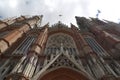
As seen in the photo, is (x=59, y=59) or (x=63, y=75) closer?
(x=63, y=75)

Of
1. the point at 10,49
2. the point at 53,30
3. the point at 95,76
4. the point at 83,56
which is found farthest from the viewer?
the point at 53,30

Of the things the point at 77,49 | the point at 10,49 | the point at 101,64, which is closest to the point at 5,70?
the point at 10,49

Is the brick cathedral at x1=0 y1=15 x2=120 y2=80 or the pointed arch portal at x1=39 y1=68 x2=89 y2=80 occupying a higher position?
the brick cathedral at x1=0 y1=15 x2=120 y2=80

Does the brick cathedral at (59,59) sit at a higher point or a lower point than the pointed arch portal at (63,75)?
higher

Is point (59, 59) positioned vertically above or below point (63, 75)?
above

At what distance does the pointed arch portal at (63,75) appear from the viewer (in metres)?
12.7

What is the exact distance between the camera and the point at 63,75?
1320cm

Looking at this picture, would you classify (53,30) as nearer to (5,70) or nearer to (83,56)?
(83,56)

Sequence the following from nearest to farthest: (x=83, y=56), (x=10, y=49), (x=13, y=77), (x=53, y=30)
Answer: (x=13, y=77) → (x=83, y=56) → (x=10, y=49) → (x=53, y=30)

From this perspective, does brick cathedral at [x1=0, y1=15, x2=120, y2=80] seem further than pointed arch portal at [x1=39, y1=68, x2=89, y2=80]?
No

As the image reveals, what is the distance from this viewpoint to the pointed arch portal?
41.5 feet

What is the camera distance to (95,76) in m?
11.9

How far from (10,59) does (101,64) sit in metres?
6.97

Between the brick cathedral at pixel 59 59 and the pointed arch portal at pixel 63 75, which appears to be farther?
the pointed arch portal at pixel 63 75
